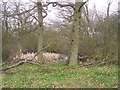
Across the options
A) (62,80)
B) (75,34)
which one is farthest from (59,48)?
(62,80)

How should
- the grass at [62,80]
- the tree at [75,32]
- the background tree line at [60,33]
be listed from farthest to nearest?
the background tree line at [60,33], the tree at [75,32], the grass at [62,80]

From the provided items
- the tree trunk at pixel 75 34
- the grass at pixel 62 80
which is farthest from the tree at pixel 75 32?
the grass at pixel 62 80

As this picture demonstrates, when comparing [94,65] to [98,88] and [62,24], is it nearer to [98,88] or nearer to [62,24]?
[98,88]

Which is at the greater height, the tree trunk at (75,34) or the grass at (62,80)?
the tree trunk at (75,34)

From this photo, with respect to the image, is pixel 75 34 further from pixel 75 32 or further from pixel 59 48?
pixel 59 48

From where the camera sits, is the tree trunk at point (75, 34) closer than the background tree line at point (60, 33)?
Yes

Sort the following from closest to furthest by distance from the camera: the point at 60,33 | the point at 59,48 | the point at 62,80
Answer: the point at 62,80 < the point at 59,48 < the point at 60,33

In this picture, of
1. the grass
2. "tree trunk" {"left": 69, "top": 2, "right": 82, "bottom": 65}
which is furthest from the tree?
the grass

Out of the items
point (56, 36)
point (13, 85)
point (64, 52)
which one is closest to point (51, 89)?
point (13, 85)

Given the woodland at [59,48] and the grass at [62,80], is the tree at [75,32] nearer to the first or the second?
the woodland at [59,48]

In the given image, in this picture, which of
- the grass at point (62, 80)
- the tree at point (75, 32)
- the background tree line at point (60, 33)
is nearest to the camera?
the grass at point (62, 80)

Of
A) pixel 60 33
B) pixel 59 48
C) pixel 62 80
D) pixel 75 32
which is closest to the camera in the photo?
pixel 62 80

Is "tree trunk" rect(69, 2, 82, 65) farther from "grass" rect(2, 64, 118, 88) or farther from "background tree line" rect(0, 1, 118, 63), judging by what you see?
"grass" rect(2, 64, 118, 88)

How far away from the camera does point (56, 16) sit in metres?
27.4
